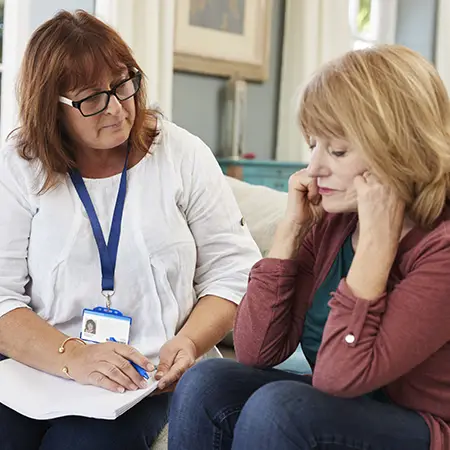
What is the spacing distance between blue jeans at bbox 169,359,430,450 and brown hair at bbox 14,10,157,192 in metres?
0.63

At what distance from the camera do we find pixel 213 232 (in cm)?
172

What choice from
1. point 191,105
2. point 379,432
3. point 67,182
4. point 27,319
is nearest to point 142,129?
point 67,182

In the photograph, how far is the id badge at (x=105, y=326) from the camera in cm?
159

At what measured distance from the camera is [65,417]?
4.74 feet

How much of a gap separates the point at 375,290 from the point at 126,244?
0.64 m

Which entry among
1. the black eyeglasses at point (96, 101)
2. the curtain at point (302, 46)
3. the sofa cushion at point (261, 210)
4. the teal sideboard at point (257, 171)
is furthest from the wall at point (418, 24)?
the black eyeglasses at point (96, 101)

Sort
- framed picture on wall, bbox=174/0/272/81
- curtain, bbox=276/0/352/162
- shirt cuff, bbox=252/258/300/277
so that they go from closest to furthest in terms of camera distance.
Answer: shirt cuff, bbox=252/258/300/277 → framed picture on wall, bbox=174/0/272/81 → curtain, bbox=276/0/352/162

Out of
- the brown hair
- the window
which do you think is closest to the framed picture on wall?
the window

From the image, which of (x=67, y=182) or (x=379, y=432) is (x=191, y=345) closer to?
(x=67, y=182)

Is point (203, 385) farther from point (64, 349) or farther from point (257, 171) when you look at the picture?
point (257, 171)

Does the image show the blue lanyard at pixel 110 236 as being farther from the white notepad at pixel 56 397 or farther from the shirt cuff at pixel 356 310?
the shirt cuff at pixel 356 310

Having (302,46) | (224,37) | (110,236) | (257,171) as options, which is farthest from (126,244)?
(302,46)

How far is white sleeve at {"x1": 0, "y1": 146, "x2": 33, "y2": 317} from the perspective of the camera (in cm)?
163

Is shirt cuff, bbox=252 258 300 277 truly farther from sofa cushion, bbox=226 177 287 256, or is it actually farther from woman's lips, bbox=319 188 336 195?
sofa cushion, bbox=226 177 287 256
